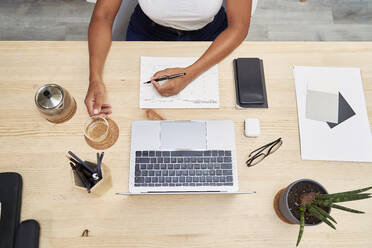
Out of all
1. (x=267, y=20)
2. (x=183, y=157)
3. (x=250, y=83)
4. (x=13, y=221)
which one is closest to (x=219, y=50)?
(x=250, y=83)

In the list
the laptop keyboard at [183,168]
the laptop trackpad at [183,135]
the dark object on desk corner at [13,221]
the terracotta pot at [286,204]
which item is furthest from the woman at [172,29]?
the terracotta pot at [286,204]

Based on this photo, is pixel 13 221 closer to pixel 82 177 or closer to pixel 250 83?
pixel 82 177

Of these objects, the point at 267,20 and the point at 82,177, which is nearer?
the point at 82,177

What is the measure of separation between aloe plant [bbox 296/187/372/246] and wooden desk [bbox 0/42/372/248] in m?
0.13

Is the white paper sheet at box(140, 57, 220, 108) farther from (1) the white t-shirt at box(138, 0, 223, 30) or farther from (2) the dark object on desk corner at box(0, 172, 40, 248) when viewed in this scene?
(2) the dark object on desk corner at box(0, 172, 40, 248)

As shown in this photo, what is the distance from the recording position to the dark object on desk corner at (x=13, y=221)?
824mm

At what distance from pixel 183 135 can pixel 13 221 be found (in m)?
0.58

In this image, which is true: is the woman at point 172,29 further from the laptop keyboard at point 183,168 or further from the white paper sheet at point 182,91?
the laptop keyboard at point 183,168

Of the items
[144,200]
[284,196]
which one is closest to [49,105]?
[144,200]

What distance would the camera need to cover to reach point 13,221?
0.84m

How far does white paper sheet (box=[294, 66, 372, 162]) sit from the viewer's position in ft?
3.12

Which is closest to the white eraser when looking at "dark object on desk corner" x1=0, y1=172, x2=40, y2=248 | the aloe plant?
the aloe plant

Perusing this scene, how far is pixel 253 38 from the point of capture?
2.06 m

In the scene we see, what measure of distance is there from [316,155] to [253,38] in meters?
1.34
